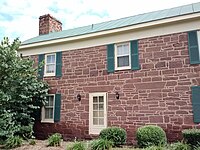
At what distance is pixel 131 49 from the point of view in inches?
418

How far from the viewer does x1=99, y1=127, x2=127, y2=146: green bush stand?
9289 millimetres

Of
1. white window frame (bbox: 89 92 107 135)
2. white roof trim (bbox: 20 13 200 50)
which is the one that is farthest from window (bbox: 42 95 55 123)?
white roof trim (bbox: 20 13 200 50)

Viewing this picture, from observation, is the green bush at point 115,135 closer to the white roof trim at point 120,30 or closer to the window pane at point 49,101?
the window pane at point 49,101

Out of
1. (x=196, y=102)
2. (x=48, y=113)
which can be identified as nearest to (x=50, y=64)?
(x=48, y=113)

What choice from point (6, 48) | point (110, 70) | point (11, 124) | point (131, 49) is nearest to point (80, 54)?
point (110, 70)

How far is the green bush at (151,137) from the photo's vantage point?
27.9 feet

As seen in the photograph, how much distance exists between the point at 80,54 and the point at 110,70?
6.74 feet

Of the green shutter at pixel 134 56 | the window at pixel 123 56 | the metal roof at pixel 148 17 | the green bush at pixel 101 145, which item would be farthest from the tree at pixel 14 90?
the green shutter at pixel 134 56

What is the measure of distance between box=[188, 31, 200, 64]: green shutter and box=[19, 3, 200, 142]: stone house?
37 millimetres

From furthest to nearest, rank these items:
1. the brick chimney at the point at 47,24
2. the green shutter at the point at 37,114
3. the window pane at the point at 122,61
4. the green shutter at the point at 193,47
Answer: the brick chimney at the point at 47,24 → the green shutter at the point at 37,114 → the window pane at the point at 122,61 → the green shutter at the point at 193,47

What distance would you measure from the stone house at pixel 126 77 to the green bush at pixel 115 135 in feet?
2.48

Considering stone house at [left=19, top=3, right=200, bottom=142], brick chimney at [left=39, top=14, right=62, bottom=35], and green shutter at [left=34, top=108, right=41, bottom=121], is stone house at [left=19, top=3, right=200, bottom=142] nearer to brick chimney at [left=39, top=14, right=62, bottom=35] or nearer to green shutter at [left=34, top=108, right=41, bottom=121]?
green shutter at [left=34, top=108, right=41, bottom=121]

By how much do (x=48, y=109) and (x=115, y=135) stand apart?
4.72 m

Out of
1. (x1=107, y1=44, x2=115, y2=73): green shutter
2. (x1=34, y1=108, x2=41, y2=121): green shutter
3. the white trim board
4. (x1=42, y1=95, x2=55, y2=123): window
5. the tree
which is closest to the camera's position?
the white trim board
